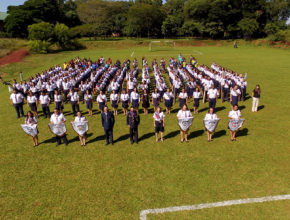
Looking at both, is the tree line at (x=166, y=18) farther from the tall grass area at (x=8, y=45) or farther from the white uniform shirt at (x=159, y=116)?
the white uniform shirt at (x=159, y=116)

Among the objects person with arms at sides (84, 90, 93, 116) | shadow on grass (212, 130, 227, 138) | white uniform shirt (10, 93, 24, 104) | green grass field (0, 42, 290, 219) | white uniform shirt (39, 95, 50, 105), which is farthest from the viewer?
person with arms at sides (84, 90, 93, 116)

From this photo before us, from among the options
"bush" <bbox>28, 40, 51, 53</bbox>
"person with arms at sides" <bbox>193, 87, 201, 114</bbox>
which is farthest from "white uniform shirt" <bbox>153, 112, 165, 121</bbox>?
"bush" <bbox>28, 40, 51, 53</bbox>

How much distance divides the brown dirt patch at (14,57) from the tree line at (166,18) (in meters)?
12.1

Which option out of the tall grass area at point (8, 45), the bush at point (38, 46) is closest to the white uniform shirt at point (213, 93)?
the tall grass area at point (8, 45)

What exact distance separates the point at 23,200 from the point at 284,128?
12.4 meters

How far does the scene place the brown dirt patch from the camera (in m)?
40.4

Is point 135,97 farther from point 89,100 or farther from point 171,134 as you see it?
point 171,134

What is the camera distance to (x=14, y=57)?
4434cm

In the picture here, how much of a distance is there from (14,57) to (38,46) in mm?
7151

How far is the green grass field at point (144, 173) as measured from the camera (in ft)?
21.4

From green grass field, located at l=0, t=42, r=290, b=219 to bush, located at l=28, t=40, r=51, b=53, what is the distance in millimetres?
44403

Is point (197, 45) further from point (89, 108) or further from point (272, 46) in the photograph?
point (89, 108)

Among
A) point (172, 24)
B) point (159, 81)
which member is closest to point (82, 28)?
point (172, 24)

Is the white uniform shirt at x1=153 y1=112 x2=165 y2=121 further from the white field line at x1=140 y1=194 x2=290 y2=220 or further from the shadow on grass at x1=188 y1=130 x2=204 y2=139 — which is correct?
the white field line at x1=140 y1=194 x2=290 y2=220
